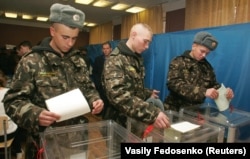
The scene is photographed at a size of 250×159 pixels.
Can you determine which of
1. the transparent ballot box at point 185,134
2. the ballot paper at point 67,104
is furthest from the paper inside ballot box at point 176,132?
the ballot paper at point 67,104

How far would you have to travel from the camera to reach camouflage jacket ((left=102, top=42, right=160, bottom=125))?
1300 millimetres

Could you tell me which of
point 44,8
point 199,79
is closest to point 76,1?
point 44,8

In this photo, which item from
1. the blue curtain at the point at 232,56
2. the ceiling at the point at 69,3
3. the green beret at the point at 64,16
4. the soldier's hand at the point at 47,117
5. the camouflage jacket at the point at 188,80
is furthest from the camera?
the ceiling at the point at 69,3

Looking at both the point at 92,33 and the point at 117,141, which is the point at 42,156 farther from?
the point at 92,33

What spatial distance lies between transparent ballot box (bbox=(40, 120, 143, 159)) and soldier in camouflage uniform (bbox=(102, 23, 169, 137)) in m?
0.16

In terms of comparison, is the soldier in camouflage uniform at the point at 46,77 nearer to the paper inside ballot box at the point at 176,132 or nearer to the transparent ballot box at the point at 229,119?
the paper inside ballot box at the point at 176,132

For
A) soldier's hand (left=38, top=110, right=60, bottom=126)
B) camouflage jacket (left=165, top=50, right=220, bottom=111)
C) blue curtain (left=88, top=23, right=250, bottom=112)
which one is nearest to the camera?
soldier's hand (left=38, top=110, right=60, bottom=126)

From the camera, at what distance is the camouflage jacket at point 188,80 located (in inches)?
68.4

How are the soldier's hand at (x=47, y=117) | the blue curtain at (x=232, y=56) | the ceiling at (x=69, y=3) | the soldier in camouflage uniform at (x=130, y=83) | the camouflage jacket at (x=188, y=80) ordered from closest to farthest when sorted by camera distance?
the soldier's hand at (x=47, y=117)
the soldier in camouflage uniform at (x=130, y=83)
the camouflage jacket at (x=188, y=80)
the blue curtain at (x=232, y=56)
the ceiling at (x=69, y=3)

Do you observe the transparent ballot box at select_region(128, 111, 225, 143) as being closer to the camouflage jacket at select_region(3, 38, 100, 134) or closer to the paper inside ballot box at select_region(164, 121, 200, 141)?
the paper inside ballot box at select_region(164, 121, 200, 141)

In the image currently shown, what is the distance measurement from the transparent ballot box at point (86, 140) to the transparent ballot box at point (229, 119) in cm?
63

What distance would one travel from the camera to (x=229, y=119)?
5.00 ft

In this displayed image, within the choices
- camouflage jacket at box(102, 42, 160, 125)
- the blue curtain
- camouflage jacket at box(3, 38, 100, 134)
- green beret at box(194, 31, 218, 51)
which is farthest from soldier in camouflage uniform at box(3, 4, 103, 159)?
the blue curtain

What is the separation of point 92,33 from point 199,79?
7.11 meters
